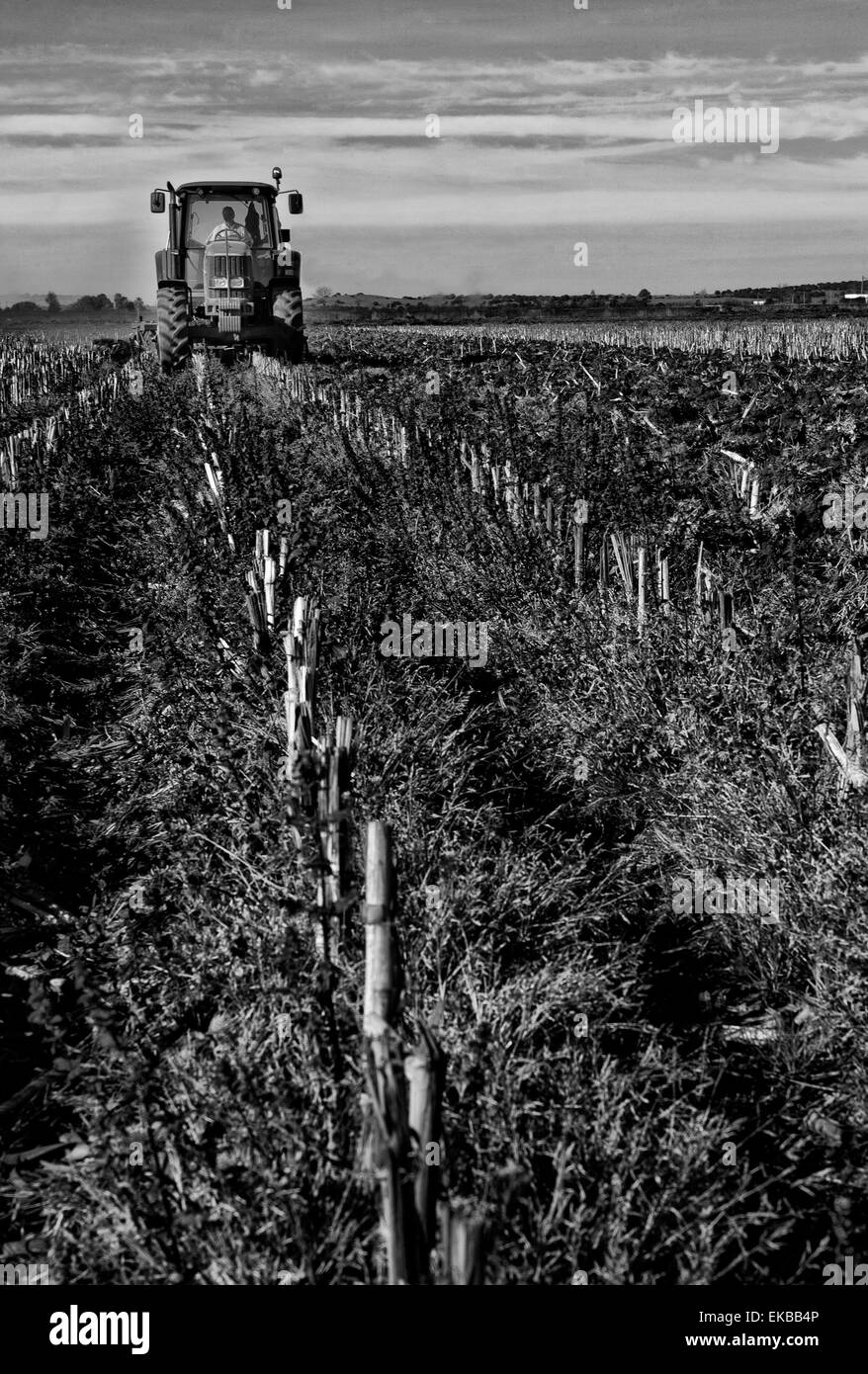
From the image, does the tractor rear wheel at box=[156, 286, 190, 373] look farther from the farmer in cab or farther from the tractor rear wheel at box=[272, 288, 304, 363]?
the tractor rear wheel at box=[272, 288, 304, 363]

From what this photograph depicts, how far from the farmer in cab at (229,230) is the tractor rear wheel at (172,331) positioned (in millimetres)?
1450

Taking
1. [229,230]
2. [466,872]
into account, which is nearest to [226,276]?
[229,230]

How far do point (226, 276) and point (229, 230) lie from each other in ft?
3.15

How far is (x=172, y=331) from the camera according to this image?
20.2 meters

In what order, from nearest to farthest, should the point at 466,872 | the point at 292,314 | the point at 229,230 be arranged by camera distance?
the point at 466,872, the point at 229,230, the point at 292,314

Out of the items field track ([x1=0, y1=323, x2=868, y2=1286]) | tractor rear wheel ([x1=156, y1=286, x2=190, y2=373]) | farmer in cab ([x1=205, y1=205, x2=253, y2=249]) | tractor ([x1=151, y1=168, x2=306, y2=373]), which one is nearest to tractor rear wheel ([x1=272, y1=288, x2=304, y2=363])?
tractor ([x1=151, y1=168, x2=306, y2=373])

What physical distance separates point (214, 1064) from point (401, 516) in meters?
5.46

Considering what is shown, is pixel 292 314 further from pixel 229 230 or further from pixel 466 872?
pixel 466 872

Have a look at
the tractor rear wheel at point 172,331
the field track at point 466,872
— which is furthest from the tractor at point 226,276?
the field track at point 466,872

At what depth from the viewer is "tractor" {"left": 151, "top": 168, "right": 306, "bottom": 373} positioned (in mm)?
20344

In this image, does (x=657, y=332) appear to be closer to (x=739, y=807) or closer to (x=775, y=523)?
(x=775, y=523)

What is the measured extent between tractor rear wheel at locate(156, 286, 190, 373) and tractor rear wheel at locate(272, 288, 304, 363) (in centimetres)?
169

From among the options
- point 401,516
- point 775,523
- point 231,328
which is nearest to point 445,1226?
point 775,523

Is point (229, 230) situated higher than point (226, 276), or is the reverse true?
point (229, 230)
